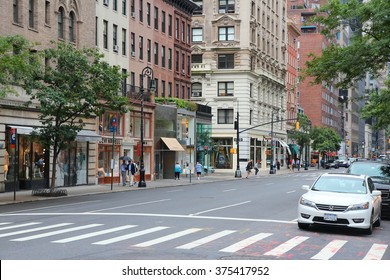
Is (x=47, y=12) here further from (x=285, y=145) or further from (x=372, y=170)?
(x=285, y=145)

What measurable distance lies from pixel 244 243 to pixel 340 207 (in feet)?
11.6

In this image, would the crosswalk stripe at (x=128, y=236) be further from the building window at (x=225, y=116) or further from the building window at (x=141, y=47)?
the building window at (x=225, y=116)

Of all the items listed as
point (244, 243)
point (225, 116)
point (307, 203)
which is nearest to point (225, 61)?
point (225, 116)

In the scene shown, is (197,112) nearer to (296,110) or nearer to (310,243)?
(310,243)

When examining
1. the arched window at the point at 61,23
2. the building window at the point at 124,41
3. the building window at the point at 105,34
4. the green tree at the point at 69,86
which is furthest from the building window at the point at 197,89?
the green tree at the point at 69,86

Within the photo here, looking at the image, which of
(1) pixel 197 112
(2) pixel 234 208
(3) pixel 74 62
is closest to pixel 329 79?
(2) pixel 234 208

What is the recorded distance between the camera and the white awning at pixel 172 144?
5444 cm

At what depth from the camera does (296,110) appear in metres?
115

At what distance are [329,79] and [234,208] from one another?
9.61 meters

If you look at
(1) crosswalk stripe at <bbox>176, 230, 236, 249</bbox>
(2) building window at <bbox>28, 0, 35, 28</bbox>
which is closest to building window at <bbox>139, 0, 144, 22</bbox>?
(2) building window at <bbox>28, 0, 35, 28</bbox>

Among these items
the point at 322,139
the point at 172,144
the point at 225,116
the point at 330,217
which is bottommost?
the point at 330,217

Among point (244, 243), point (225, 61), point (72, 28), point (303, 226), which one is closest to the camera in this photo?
point (244, 243)

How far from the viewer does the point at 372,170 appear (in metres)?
24.8

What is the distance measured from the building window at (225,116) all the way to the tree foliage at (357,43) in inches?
1908
